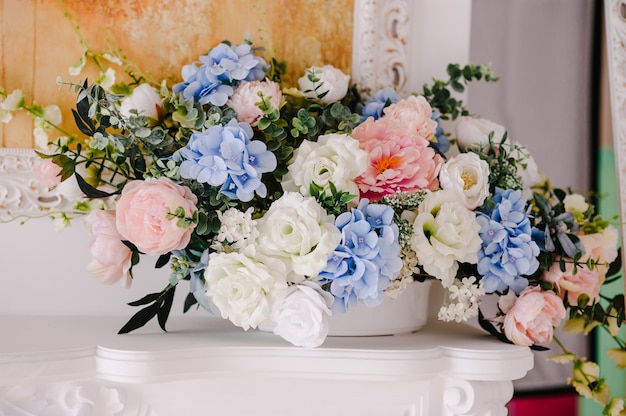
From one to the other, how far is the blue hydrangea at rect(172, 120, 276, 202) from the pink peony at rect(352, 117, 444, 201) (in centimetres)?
14

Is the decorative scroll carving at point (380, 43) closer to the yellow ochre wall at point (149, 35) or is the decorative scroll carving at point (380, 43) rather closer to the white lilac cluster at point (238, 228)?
the yellow ochre wall at point (149, 35)

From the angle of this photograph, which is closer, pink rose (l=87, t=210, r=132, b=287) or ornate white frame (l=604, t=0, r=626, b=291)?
pink rose (l=87, t=210, r=132, b=287)

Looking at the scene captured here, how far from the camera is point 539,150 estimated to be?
1.48 metres

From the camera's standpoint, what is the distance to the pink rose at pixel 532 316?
0.79m

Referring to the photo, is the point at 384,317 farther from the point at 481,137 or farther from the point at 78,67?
the point at 78,67

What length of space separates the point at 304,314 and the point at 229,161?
209mm

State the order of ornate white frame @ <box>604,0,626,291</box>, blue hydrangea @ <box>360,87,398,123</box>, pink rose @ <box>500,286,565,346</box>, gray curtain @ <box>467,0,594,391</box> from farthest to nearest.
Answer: gray curtain @ <box>467,0,594,391</box> → ornate white frame @ <box>604,0,626,291</box> → blue hydrangea @ <box>360,87,398,123</box> → pink rose @ <box>500,286,565,346</box>

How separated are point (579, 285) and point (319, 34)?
60 centimetres

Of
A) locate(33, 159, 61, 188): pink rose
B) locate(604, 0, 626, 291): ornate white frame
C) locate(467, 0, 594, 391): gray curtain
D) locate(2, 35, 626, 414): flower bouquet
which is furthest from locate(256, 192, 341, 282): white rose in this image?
locate(467, 0, 594, 391): gray curtain

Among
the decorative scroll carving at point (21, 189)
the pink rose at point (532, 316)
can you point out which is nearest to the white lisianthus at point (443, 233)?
the pink rose at point (532, 316)

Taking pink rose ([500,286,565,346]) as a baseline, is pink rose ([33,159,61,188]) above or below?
above

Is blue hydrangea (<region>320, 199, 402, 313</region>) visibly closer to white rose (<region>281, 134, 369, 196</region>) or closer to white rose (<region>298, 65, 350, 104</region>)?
white rose (<region>281, 134, 369, 196</region>)

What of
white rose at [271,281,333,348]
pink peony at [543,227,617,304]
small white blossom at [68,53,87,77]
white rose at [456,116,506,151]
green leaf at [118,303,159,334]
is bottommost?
green leaf at [118,303,159,334]

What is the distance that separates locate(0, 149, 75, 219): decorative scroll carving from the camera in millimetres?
914
